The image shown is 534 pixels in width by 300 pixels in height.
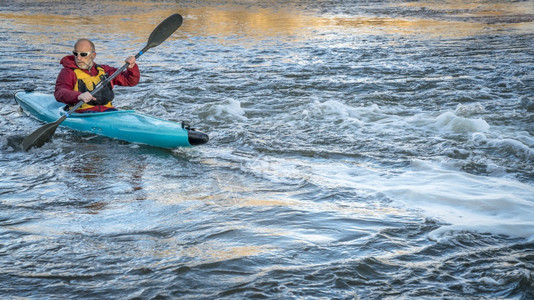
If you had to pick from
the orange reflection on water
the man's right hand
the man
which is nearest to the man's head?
the man

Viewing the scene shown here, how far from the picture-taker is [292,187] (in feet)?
16.4

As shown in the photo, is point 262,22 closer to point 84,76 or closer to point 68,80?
point 84,76

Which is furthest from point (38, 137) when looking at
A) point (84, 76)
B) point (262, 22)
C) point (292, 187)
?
point (262, 22)

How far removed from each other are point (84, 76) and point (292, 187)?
113 inches

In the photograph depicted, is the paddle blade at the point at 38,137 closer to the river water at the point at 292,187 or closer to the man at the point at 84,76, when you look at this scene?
the river water at the point at 292,187

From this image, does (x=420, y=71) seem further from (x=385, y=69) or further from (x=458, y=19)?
(x=458, y=19)

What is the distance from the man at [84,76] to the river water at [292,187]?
1.63 ft

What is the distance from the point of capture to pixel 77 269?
3.46 m

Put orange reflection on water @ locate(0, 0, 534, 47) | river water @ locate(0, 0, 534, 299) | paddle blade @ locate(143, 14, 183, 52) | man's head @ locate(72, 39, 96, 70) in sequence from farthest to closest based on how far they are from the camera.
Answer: orange reflection on water @ locate(0, 0, 534, 47)
paddle blade @ locate(143, 14, 183, 52)
man's head @ locate(72, 39, 96, 70)
river water @ locate(0, 0, 534, 299)

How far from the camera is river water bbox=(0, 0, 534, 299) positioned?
3.41 meters

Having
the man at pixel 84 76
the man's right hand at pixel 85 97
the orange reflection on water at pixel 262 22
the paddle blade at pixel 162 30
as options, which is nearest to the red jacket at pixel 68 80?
the man at pixel 84 76

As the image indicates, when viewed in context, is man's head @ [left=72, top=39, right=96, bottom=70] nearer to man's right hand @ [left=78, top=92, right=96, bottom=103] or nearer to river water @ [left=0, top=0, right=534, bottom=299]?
man's right hand @ [left=78, top=92, right=96, bottom=103]

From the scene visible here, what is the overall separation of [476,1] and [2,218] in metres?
25.9

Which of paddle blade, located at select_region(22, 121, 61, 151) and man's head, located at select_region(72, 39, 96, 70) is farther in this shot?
man's head, located at select_region(72, 39, 96, 70)
